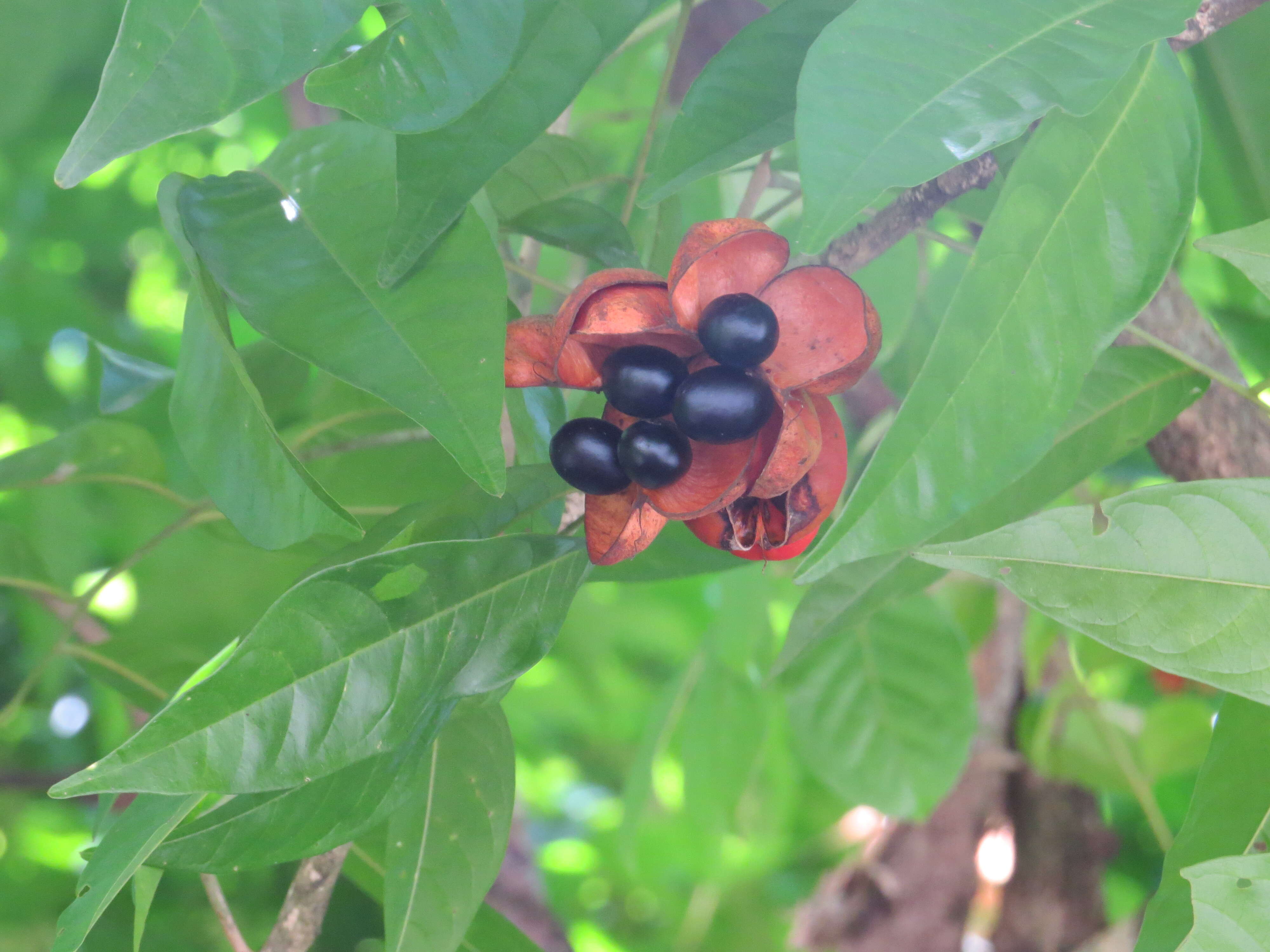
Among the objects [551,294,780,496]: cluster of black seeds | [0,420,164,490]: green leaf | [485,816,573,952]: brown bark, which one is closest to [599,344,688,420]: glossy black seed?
[551,294,780,496]: cluster of black seeds

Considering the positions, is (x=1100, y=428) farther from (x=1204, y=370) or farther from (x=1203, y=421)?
(x=1203, y=421)

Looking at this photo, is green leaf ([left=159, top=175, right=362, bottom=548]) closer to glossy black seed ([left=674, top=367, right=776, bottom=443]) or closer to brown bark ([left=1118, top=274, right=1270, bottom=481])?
glossy black seed ([left=674, top=367, right=776, bottom=443])

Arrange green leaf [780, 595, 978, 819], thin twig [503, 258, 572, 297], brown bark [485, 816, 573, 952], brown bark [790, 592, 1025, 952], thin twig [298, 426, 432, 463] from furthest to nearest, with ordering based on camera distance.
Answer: brown bark [790, 592, 1025, 952], brown bark [485, 816, 573, 952], green leaf [780, 595, 978, 819], thin twig [298, 426, 432, 463], thin twig [503, 258, 572, 297]

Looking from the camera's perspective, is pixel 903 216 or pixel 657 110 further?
pixel 657 110

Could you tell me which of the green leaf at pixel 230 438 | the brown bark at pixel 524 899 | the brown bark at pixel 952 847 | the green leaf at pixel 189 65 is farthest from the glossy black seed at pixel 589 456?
the brown bark at pixel 952 847

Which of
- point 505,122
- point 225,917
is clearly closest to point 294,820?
point 225,917
